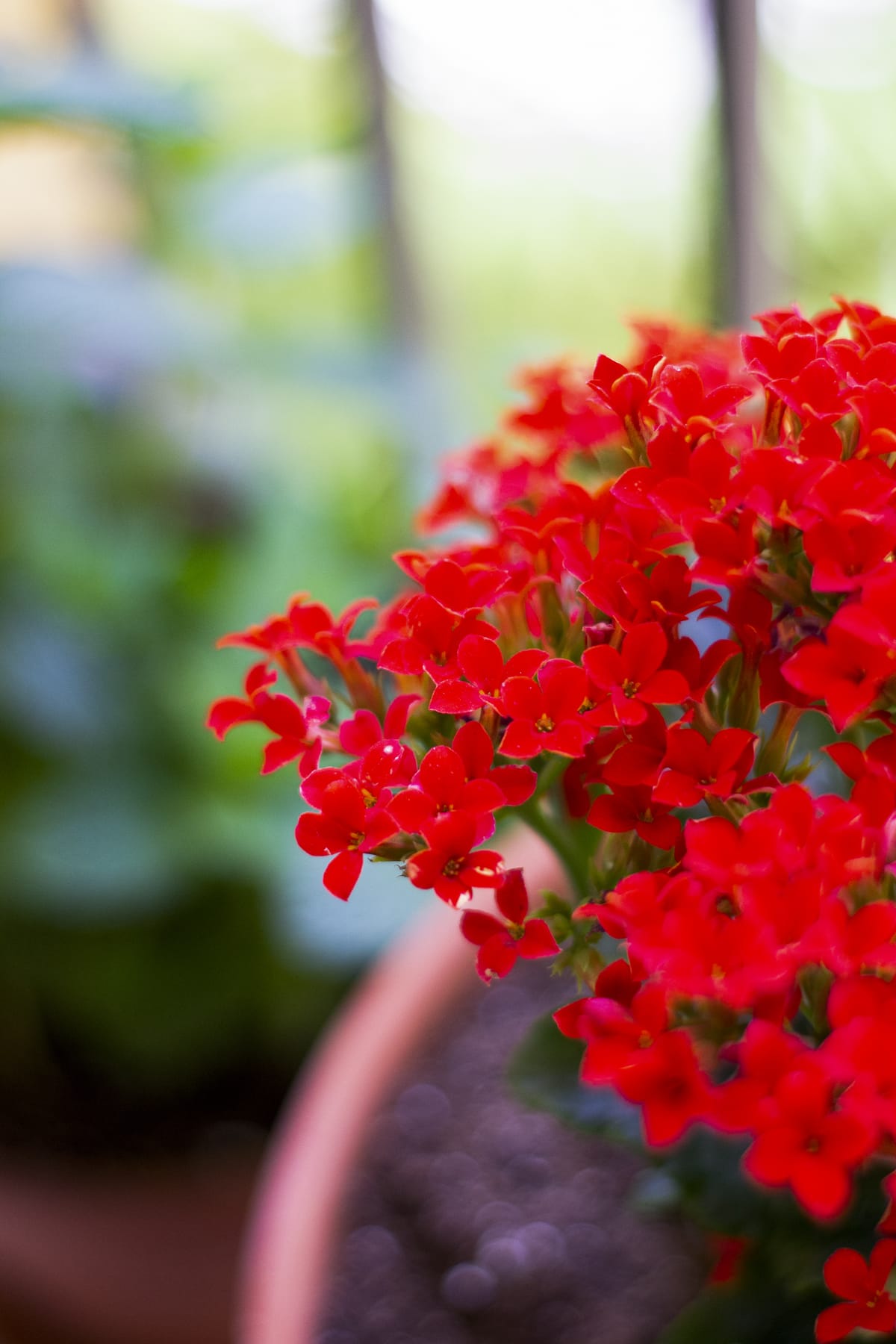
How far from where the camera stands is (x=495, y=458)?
46 centimetres

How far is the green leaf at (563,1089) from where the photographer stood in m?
0.46

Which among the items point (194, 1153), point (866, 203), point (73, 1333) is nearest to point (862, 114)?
point (866, 203)

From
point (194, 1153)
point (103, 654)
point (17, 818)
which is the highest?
point (103, 654)

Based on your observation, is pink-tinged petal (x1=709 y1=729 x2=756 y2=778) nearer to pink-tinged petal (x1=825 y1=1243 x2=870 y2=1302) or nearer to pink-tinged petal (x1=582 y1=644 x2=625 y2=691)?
pink-tinged petal (x1=582 y1=644 x2=625 y2=691)

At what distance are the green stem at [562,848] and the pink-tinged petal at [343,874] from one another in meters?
0.09

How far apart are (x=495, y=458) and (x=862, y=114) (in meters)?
0.94

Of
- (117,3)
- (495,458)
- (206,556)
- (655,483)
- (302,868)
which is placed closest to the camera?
(655,483)

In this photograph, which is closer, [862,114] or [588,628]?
[588,628]

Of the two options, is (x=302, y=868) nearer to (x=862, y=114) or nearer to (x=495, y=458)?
(x=495, y=458)

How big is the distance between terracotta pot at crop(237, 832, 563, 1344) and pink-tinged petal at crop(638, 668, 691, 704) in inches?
11.0

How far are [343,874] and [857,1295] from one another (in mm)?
185

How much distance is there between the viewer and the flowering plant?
0.27 metres

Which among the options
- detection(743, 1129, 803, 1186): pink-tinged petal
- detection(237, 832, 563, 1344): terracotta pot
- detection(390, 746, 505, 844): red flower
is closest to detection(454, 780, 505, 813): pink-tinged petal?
detection(390, 746, 505, 844): red flower

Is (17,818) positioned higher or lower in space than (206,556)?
lower
